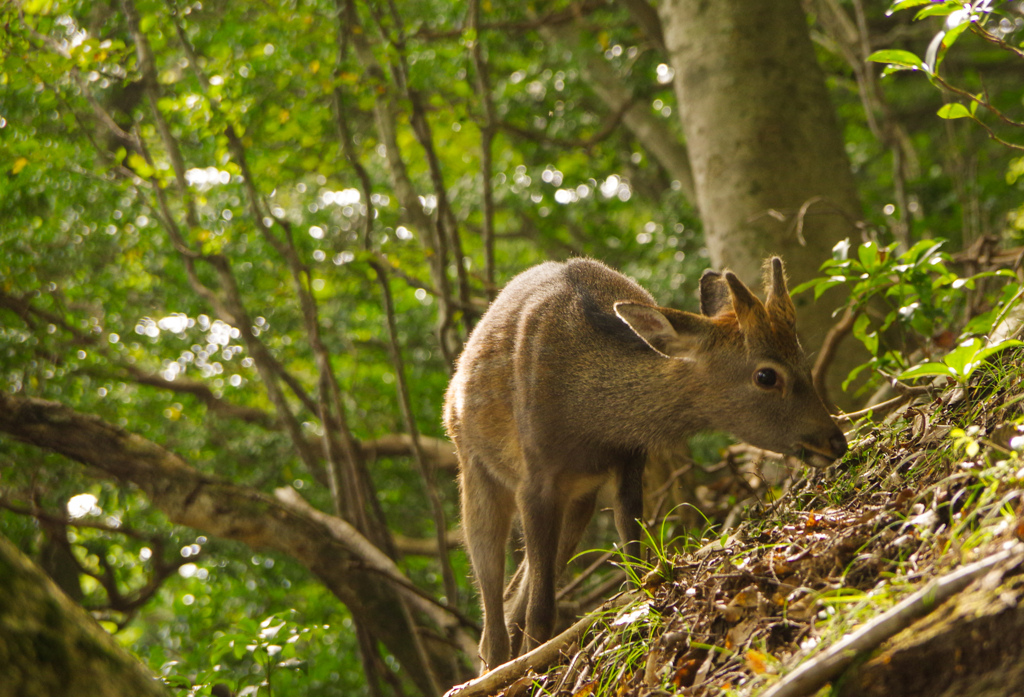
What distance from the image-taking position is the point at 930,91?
1186 cm

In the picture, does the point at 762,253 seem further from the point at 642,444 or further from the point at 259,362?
the point at 259,362

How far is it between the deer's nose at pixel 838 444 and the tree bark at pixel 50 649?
→ 128 inches

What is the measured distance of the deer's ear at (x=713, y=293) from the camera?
4.89 m

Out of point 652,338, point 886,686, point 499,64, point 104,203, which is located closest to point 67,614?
point 886,686

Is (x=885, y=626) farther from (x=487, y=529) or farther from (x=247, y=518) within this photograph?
(x=247, y=518)

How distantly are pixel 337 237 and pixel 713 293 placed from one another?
614cm

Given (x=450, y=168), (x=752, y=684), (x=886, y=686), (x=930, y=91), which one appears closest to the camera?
(x=886, y=686)

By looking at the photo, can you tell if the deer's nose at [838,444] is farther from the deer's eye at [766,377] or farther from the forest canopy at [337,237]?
the forest canopy at [337,237]

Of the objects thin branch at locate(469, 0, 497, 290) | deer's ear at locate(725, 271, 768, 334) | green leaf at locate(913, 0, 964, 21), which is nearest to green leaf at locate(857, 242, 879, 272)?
deer's ear at locate(725, 271, 768, 334)

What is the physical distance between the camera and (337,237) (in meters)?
10.1

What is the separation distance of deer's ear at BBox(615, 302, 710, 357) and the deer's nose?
841 mm

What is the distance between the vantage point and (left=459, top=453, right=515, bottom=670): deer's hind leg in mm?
4898

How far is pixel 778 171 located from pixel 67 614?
18.4ft

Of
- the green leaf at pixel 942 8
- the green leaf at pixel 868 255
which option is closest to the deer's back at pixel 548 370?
the green leaf at pixel 868 255
